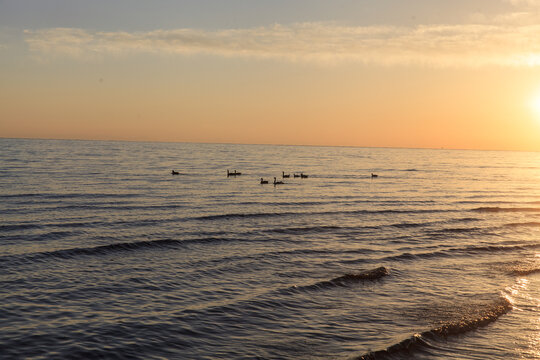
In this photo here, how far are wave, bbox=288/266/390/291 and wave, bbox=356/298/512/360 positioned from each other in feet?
16.3

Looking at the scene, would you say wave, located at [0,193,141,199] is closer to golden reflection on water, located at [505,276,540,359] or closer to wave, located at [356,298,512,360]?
golden reflection on water, located at [505,276,540,359]

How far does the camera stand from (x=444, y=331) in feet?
49.9

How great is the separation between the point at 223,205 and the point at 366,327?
2889 cm

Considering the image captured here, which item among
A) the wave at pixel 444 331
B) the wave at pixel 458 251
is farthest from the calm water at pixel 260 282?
the wave at pixel 458 251

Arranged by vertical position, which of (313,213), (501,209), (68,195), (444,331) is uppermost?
(68,195)

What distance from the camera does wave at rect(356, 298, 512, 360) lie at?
13.6m

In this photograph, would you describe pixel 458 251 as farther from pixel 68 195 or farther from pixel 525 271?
pixel 68 195

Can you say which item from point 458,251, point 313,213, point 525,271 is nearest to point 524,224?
point 458,251

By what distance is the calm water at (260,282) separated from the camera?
1416cm

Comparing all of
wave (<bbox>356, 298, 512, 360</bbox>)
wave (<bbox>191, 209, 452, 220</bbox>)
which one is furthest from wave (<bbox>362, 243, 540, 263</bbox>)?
wave (<bbox>191, 209, 452, 220</bbox>)

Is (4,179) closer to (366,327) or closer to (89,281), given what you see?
(89,281)

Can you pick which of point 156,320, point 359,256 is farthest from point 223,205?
point 156,320

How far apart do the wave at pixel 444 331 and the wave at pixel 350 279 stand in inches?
195

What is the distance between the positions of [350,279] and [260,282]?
12.8ft
